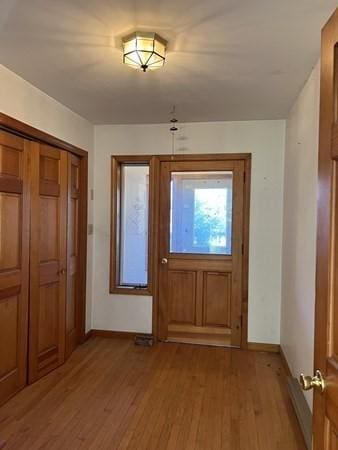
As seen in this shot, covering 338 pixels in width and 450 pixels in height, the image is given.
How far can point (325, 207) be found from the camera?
1.09m

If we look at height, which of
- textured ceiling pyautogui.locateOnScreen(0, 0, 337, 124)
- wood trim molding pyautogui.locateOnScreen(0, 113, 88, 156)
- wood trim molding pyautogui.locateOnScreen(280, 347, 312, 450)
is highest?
textured ceiling pyautogui.locateOnScreen(0, 0, 337, 124)

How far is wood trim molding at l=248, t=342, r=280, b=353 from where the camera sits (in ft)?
12.3

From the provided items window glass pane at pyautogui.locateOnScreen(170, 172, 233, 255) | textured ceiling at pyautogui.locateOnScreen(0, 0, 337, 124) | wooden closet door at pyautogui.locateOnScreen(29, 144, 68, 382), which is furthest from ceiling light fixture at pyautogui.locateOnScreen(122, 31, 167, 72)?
window glass pane at pyautogui.locateOnScreen(170, 172, 233, 255)

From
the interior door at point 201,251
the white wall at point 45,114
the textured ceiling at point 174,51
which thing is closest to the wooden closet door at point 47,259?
the white wall at point 45,114

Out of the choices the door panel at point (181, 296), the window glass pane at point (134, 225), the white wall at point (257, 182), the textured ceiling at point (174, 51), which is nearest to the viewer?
the textured ceiling at point (174, 51)

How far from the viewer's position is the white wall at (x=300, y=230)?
237cm

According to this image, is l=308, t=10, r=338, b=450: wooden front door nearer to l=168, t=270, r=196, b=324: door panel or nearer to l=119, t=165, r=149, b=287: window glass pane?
l=168, t=270, r=196, b=324: door panel

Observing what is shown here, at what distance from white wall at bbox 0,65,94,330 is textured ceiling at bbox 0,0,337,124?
0.09 m

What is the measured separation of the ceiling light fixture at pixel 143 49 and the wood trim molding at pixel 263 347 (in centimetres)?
297

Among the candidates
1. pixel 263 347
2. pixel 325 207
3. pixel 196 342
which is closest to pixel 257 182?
pixel 263 347

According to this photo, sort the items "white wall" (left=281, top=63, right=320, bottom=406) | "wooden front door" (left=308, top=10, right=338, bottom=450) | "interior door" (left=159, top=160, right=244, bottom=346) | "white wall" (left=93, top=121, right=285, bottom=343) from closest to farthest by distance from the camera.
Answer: "wooden front door" (left=308, top=10, right=338, bottom=450) → "white wall" (left=281, top=63, right=320, bottom=406) → "white wall" (left=93, top=121, right=285, bottom=343) → "interior door" (left=159, top=160, right=244, bottom=346)

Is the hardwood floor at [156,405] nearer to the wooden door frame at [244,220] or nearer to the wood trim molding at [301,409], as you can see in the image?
the wood trim molding at [301,409]

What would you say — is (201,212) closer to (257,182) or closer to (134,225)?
(257,182)

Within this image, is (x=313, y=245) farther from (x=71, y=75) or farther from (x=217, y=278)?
(x=71, y=75)
